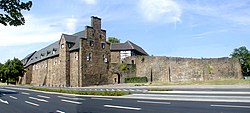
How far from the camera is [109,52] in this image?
60.2 m

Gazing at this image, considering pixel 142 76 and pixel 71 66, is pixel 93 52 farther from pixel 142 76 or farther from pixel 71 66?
pixel 142 76

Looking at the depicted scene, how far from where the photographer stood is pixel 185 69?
4891 cm

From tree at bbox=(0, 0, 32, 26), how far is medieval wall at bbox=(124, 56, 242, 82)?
40636 mm

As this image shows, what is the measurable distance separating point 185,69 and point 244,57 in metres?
55.3

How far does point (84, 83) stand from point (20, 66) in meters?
27.4

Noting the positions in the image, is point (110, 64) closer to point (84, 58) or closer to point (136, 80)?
point (84, 58)

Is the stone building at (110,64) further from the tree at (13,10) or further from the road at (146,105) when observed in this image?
the tree at (13,10)

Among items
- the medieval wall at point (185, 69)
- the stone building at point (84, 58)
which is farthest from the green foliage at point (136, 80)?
the stone building at point (84, 58)

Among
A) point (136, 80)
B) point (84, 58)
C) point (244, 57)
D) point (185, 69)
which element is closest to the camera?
point (185, 69)

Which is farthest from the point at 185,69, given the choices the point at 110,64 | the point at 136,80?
the point at 110,64

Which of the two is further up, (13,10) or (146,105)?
(13,10)

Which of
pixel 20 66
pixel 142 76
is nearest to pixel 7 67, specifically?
pixel 20 66

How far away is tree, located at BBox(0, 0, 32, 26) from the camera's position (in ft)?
32.1

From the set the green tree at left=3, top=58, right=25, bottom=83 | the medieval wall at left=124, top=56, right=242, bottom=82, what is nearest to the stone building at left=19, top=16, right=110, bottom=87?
the medieval wall at left=124, top=56, right=242, bottom=82
